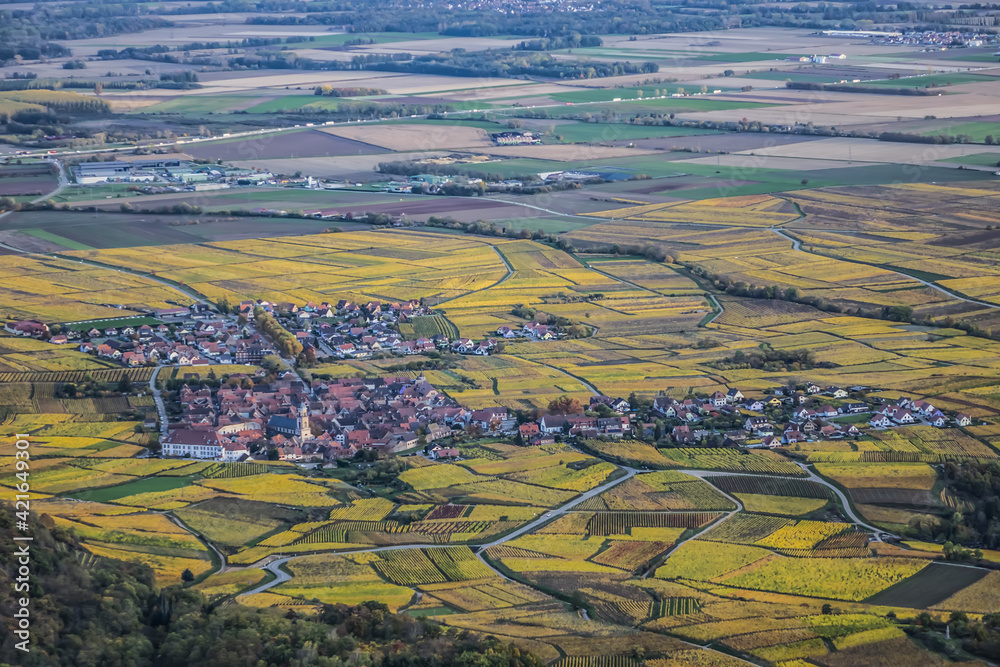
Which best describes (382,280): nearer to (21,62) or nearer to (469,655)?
(469,655)

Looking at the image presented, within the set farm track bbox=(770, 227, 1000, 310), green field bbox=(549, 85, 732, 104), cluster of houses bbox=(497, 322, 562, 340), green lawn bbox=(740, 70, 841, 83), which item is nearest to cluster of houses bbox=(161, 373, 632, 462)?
cluster of houses bbox=(497, 322, 562, 340)

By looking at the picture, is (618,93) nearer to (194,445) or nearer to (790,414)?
(790,414)

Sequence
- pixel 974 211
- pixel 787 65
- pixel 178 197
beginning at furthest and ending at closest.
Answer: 1. pixel 787 65
2. pixel 178 197
3. pixel 974 211

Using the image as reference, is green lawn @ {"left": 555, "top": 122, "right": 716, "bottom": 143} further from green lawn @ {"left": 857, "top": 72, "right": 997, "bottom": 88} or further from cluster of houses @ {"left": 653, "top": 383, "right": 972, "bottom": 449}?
cluster of houses @ {"left": 653, "top": 383, "right": 972, "bottom": 449}

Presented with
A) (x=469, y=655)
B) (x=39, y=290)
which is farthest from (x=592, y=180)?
(x=469, y=655)

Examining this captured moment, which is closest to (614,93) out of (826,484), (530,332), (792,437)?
(530,332)
